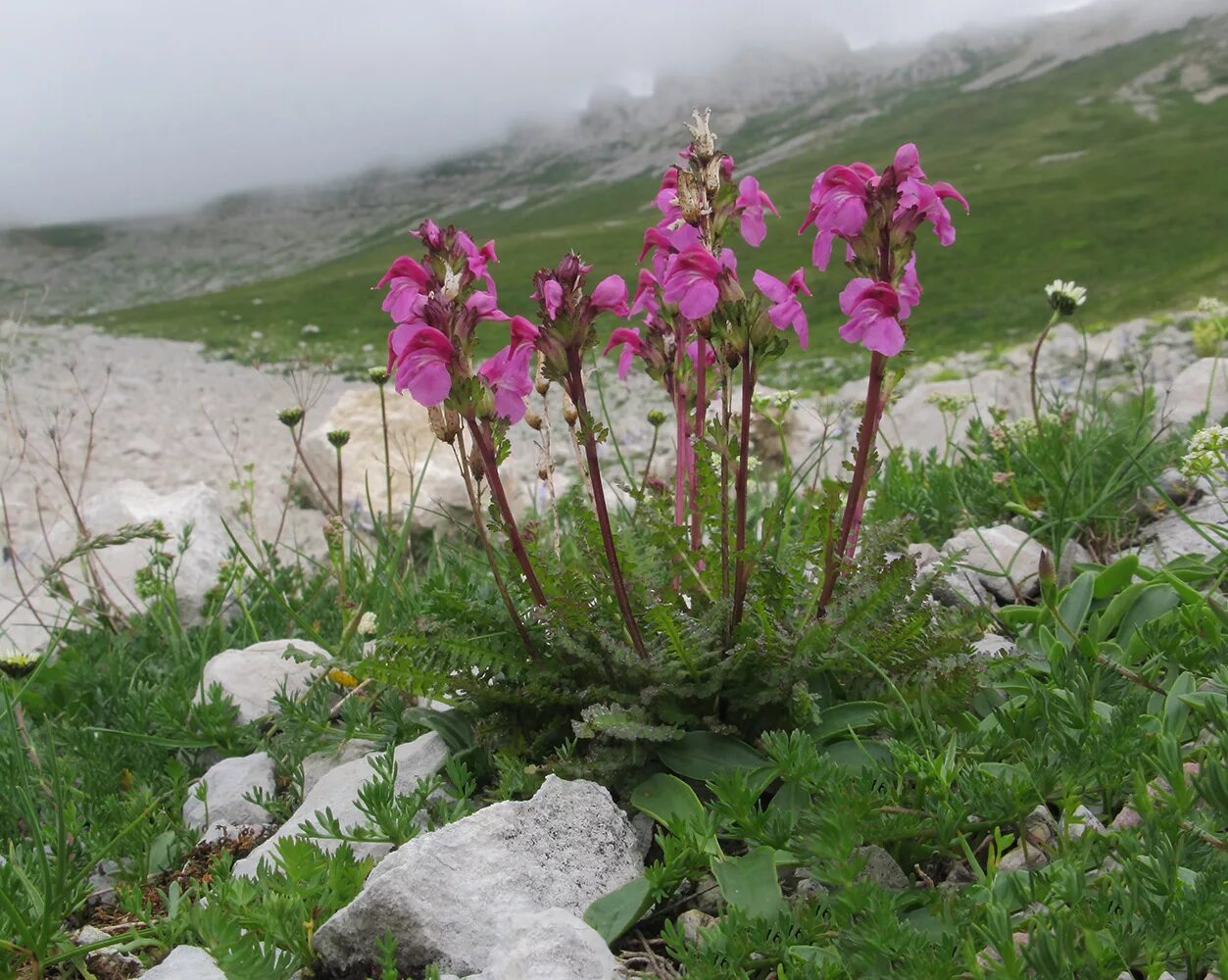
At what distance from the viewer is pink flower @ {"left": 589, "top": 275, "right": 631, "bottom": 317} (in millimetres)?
2539

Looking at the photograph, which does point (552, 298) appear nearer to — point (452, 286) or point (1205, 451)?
point (452, 286)

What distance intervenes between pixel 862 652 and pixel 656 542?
0.70 m

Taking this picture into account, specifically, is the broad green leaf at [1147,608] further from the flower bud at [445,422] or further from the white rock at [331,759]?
the white rock at [331,759]

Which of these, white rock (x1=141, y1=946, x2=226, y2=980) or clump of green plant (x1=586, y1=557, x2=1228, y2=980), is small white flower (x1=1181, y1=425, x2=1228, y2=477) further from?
white rock (x1=141, y1=946, x2=226, y2=980)

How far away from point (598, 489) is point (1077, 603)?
1.61m

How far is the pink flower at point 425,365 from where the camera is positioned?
8.00ft

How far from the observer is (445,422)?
268 cm

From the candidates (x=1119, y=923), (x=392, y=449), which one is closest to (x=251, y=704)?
(x=1119, y=923)

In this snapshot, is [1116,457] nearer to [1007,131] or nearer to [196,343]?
[196,343]

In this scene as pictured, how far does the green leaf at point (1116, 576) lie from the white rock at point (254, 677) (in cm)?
→ 285

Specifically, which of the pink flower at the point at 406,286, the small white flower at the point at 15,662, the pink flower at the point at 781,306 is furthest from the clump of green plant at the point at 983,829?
the small white flower at the point at 15,662

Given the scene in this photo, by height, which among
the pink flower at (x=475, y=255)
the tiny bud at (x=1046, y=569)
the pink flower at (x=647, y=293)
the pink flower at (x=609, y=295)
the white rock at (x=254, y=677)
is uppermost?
the pink flower at (x=475, y=255)

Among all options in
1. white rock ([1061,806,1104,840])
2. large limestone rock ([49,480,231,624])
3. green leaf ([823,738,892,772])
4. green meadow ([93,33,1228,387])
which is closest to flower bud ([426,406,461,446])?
green meadow ([93,33,1228,387])

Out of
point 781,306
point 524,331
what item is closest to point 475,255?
point 524,331
